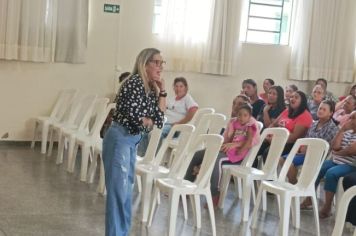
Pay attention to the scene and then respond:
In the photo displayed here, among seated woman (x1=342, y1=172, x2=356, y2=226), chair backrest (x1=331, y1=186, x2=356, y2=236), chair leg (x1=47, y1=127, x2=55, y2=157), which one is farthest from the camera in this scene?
chair leg (x1=47, y1=127, x2=55, y2=157)

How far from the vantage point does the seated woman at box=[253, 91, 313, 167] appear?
6.04 meters

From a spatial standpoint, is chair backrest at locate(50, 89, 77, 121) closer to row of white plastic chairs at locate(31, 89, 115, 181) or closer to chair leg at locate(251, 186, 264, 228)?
row of white plastic chairs at locate(31, 89, 115, 181)

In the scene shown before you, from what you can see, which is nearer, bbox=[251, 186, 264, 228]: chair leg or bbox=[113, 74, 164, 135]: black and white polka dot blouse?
bbox=[113, 74, 164, 135]: black and white polka dot blouse

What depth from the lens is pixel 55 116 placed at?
7.64 m

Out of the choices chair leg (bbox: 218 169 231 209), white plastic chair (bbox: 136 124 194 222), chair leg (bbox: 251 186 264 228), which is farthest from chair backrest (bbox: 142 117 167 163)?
chair leg (bbox: 251 186 264 228)

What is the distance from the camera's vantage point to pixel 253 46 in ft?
28.3

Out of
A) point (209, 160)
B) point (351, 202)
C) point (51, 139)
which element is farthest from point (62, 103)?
point (351, 202)

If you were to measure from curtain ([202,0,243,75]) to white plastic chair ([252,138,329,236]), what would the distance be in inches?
136

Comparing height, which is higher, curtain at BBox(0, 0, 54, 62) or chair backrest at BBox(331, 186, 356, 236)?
curtain at BBox(0, 0, 54, 62)

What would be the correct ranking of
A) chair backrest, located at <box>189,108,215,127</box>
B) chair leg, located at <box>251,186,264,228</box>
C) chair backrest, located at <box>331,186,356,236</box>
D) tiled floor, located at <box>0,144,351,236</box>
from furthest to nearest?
1. chair backrest, located at <box>189,108,215,127</box>
2. chair leg, located at <box>251,186,264,228</box>
3. tiled floor, located at <box>0,144,351,236</box>
4. chair backrest, located at <box>331,186,356,236</box>

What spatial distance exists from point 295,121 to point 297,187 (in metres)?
1.58

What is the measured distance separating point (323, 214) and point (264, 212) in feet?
1.73

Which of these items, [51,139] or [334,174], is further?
[51,139]

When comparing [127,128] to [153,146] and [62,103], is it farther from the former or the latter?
[62,103]
